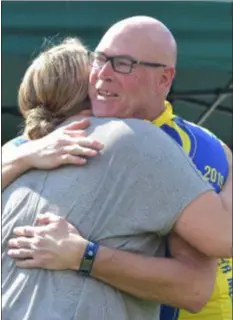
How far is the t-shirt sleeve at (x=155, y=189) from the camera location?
1722mm

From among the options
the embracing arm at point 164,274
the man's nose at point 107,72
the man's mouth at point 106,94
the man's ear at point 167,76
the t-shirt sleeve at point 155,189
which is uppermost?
the man's nose at point 107,72

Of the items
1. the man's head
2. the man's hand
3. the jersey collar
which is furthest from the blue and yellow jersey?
the man's hand

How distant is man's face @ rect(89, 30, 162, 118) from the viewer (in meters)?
1.87

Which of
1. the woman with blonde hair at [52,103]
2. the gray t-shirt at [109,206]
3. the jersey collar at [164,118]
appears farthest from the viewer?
the jersey collar at [164,118]

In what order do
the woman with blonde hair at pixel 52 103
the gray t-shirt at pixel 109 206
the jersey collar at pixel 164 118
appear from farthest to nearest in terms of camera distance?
the jersey collar at pixel 164 118, the woman with blonde hair at pixel 52 103, the gray t-shirt at pixel 109 206

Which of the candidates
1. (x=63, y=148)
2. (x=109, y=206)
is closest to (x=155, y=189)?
(x=109, y=206)

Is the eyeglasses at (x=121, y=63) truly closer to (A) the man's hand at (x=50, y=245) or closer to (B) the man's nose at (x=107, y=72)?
(B) the man's nose at (x=107, y=72)

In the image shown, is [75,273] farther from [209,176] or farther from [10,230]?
[209,176]

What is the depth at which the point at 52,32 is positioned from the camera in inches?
Result: 157

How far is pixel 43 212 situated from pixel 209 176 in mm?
464

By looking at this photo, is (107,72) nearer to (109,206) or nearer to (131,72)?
(131,72)

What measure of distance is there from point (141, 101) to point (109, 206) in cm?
29

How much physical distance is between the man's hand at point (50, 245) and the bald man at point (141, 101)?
3 centimetres

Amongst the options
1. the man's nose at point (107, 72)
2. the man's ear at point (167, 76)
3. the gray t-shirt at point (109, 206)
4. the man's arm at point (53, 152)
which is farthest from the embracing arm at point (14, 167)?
the man's ear at point (167, 76)
